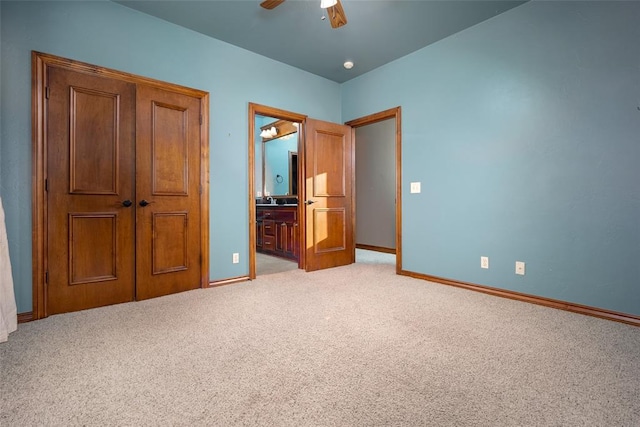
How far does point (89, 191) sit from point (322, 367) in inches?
93.2

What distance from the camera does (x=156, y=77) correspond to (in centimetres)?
282

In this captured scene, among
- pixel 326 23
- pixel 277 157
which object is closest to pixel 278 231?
pixel 277 157

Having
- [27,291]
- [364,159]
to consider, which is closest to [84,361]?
[27,291]

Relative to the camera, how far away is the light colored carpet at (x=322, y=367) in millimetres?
1205

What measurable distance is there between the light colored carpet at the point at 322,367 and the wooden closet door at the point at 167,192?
420mm

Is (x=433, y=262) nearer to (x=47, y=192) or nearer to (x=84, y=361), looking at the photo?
(x=84, y=361)

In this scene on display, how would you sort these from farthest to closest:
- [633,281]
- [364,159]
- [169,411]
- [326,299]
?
[364,159], [326,299], [633,281], [169,411]

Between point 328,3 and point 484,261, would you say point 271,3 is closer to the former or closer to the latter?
point 328,3

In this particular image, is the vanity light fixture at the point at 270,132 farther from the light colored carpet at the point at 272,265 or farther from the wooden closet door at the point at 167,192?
the wooden closet door at the point at 167,192

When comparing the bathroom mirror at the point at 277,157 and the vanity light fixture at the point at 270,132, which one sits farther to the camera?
the vanity light fixture at the point at 270,132

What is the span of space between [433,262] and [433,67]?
2.21 m

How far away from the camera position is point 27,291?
2225mm

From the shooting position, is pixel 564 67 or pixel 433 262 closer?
pixel 564 67

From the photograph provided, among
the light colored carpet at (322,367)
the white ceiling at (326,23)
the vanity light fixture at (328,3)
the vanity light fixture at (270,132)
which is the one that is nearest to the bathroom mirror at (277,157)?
the vanity light fixture at (270,132)
